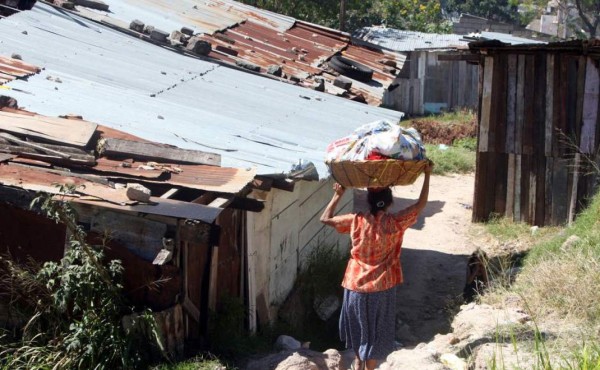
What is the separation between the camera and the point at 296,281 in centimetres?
928

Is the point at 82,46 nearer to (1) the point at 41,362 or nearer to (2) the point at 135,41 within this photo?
(2) the point at 135,41

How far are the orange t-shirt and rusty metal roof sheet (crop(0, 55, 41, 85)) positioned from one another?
3.43 meters

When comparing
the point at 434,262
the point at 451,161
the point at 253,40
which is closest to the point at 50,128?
the point at 253,40

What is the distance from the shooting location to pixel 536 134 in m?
12.4

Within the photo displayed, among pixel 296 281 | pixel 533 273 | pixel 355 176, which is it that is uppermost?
pixel 355 176

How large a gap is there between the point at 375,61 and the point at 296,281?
4.79 m

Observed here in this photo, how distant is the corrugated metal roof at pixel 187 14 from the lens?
38.4 feet

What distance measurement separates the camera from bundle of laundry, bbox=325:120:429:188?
5.45 metres

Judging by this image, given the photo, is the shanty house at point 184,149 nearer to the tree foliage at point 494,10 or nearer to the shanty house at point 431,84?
the shanty house at point 431,84

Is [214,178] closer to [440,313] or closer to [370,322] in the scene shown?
[370,322]

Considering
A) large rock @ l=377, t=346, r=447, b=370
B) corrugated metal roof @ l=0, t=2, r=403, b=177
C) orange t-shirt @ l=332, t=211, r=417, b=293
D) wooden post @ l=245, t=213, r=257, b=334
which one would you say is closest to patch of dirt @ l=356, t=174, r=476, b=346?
wooden post @ l=245, t=213, r=257, b=334

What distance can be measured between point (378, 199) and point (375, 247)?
298mm

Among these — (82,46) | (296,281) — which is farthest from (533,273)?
(82,46)

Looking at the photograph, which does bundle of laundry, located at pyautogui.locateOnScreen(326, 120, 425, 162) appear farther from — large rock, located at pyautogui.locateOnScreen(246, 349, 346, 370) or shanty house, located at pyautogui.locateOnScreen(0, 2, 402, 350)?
large rock, located at pyautogui.locateOnScreen(246, 349, 346, 370)
